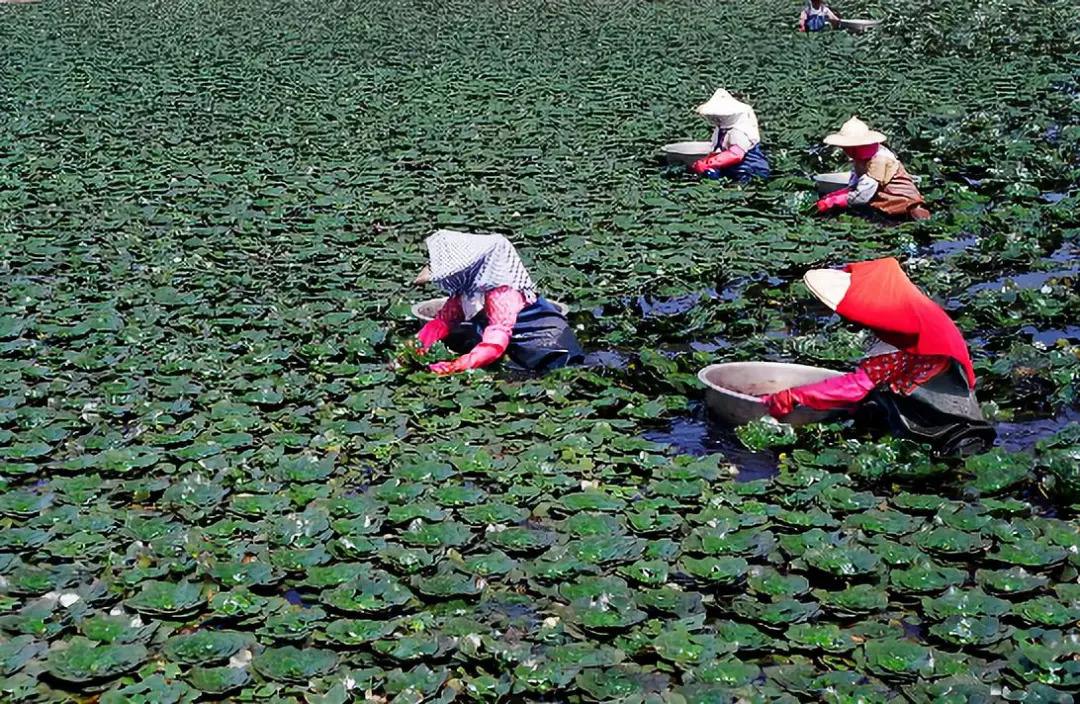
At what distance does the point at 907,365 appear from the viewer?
5773mm

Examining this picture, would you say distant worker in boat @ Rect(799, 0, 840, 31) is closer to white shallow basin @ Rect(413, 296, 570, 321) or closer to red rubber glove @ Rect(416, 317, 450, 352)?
white shallow basin @ Rect(413, 296, 570, 321)

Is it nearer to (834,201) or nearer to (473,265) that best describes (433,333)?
(473,265)

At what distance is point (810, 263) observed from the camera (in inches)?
352

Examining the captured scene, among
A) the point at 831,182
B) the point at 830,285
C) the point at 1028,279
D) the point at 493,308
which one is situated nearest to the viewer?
the point at 830,285

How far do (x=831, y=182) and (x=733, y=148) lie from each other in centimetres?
115

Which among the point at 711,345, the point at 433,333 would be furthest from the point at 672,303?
the point at 433,333

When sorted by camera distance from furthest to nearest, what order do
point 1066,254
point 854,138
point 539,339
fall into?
point 854,138
point 1066,254
point 539,339

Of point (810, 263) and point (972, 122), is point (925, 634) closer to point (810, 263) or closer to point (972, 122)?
point (810, 263)

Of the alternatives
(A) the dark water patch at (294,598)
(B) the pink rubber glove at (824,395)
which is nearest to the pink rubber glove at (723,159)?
(B) the pink rubber glove at (824,395)

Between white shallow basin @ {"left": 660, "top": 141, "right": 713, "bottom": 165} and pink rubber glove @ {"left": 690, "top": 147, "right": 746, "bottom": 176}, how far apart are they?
0.92ft

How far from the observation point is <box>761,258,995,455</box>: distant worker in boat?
18.3 feet

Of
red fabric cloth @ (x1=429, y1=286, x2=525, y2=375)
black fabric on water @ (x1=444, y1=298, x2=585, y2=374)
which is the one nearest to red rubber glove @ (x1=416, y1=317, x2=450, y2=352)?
black fabric on water @ (x1=444, y1=298, x2=585, y2=374)

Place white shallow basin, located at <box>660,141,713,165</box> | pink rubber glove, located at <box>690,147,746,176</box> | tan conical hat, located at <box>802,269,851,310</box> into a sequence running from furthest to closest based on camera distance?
white shallow basin, located at <box>660,141,713,165</box> < pink rubber glove, located at <box>690,147,746,176</box> < tan conical hat, located at <box>802,269,851,310</box>

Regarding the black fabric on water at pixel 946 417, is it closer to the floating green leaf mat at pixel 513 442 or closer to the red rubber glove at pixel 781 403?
the floating green leaf mat at pixel 513 442
